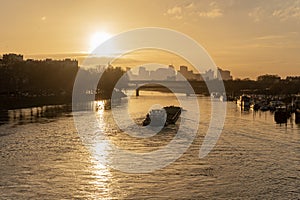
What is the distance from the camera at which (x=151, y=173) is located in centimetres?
2430

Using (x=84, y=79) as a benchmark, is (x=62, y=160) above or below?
below

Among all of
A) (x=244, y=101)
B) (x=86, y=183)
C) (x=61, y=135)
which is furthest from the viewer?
(x=244, y=101)

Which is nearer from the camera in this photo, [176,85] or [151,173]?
[151,173]

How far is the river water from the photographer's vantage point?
2028 centimetres

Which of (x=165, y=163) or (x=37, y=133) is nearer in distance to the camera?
(x=165, y=163)

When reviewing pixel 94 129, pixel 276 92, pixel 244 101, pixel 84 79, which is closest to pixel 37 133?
pixel 94 129

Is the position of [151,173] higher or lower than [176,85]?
lower

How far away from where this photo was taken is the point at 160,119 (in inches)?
1921

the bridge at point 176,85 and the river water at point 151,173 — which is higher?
the bridge at point 176,85

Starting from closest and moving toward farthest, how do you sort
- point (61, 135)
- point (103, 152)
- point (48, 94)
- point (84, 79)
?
point (103, 152) → point (61, 135) → point (48, 94) → point (84, 79)

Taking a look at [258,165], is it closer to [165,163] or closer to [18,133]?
[165,163]

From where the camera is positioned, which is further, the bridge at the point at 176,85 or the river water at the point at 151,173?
the bridge at the point at 176,85

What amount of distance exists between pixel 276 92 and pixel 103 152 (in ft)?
346

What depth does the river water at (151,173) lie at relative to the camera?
2028cm
